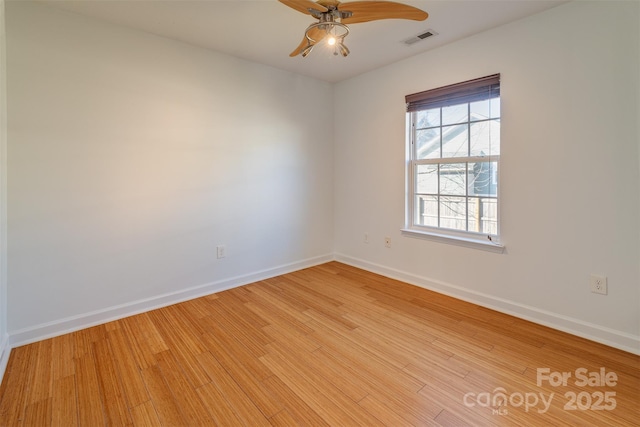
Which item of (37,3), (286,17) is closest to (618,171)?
(286,17)

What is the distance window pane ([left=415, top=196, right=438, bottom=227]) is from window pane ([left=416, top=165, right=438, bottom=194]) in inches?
3.0

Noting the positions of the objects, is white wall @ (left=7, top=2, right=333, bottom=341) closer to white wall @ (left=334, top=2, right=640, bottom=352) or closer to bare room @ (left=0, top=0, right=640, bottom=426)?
bare room @ (left=0, top=0, right=640, bottom=426)

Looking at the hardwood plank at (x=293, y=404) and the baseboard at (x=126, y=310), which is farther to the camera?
the baseboard at (x=126, y=310)

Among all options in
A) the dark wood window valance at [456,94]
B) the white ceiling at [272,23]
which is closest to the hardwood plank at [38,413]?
the white ceiling at [272,23]

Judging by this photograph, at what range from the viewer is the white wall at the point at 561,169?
1.97 metres

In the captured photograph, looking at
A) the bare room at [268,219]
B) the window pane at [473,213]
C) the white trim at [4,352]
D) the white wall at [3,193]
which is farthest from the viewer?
the window pane at [473,213]

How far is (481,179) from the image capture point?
2.72 metres

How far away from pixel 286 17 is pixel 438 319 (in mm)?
2652

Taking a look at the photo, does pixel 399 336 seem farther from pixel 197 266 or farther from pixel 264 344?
pixel 197 266

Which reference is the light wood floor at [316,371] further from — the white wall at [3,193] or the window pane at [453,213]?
the window pane at [453,213]

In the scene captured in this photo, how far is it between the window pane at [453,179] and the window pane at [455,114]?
16.3 inches

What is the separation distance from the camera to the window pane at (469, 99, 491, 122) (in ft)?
8.61

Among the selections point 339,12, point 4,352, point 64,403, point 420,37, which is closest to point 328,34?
point 339,12

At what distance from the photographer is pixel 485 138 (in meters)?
2.66
